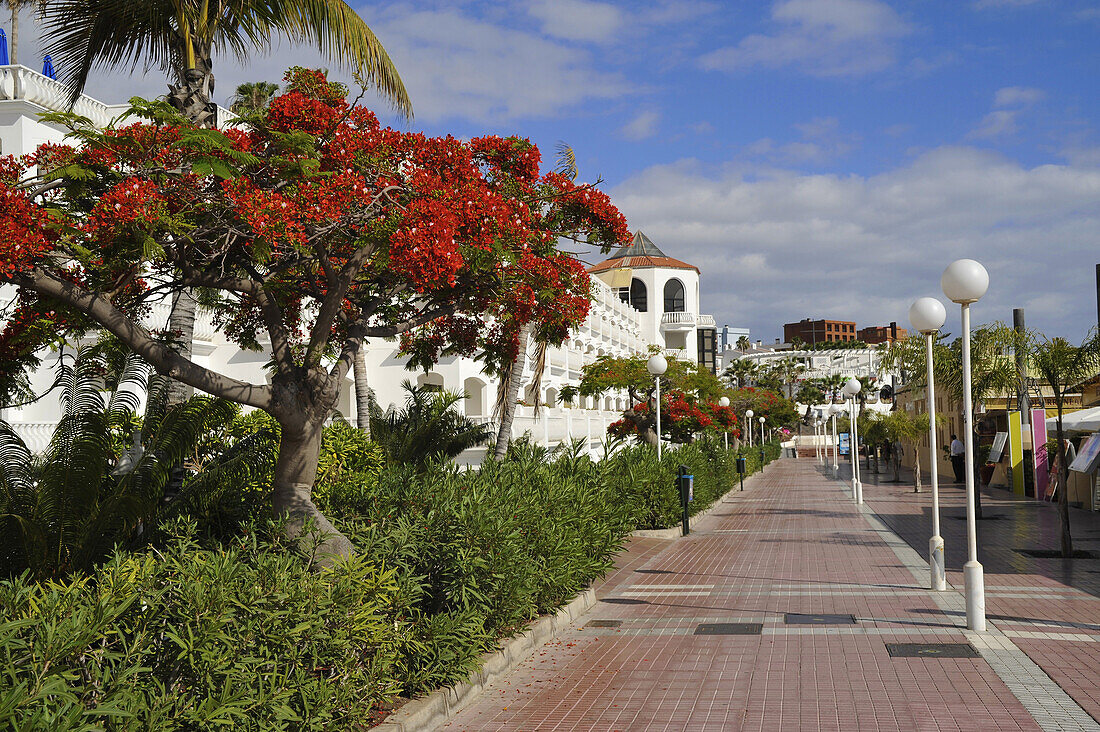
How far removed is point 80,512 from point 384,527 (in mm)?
2661

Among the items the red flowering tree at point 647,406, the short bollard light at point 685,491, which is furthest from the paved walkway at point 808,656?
the red flowering tree at point 647,406

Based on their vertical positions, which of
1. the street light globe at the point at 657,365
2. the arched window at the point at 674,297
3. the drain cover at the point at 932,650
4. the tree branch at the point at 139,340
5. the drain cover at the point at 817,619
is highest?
the arched window at the point at 674,297

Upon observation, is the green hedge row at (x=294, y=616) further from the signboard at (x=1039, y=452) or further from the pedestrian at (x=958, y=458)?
the pedestrian at (x=958, y=458)

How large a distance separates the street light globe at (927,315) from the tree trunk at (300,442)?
7167 millimetres

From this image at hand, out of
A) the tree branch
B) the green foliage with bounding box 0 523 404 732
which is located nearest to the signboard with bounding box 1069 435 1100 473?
the tree branch

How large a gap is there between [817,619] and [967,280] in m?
3.64

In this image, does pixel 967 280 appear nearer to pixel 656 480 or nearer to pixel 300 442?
pixel 300 442

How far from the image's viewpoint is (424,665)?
653 centimetres

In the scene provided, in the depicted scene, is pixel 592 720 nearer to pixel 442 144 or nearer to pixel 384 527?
pixel 384 527

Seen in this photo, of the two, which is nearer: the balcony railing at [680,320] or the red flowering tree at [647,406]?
the red flowering tree at [647,406]

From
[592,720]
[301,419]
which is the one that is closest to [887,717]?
[592,720]

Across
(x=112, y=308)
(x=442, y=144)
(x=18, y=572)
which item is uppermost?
(x=442, y=144)

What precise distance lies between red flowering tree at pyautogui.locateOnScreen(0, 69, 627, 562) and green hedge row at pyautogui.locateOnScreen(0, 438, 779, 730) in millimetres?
761

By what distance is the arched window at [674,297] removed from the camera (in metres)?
79.7
